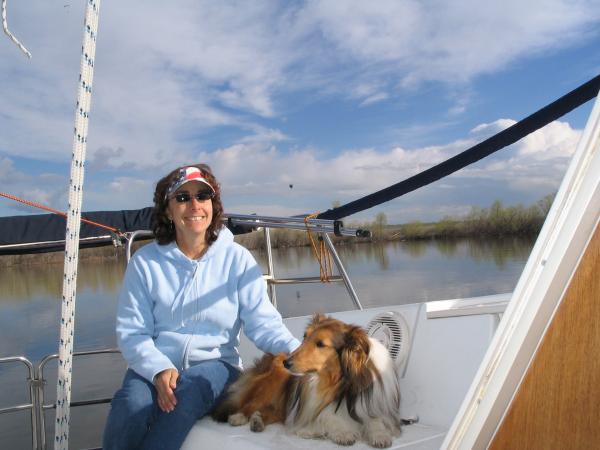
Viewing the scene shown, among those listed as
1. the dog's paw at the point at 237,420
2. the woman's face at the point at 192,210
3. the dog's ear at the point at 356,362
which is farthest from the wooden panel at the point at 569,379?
the woman's face at the point at 192,210

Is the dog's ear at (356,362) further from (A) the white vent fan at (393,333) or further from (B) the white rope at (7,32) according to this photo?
(B) the white rope at (7,32)

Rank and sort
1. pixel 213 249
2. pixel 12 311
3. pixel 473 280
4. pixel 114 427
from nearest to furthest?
1. pixel 114 427
2. pixel 213 249
3. pixel 473 280
4. pixel 12 311

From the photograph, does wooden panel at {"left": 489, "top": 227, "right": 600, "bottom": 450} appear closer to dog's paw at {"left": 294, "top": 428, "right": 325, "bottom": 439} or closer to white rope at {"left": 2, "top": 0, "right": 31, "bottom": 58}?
dog's paw at {"left": 294, "top": 428, "right": 325, "bottom": 439}

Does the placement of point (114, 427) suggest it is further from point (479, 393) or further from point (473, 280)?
point (473, 280)

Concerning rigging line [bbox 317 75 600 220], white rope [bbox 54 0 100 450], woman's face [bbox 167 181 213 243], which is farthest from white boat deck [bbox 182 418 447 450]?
rigging line [bbox 317 75 600 220]

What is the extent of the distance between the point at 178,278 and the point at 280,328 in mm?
523

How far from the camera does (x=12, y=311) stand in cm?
2458

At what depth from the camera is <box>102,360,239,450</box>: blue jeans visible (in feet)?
7.05

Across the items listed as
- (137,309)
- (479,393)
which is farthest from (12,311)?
(479,393)

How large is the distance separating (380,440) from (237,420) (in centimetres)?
61

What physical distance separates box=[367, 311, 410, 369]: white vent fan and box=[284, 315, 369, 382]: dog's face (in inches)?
13.5

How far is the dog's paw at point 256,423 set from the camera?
7.34 ft

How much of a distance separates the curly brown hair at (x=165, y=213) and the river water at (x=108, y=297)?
1.27 metres

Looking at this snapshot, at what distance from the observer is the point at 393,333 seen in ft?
8.65
